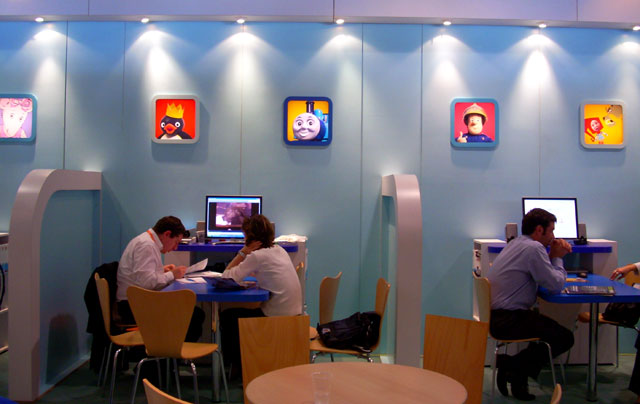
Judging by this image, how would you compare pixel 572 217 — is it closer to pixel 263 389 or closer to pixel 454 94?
pixel 454 94

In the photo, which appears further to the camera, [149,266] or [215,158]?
[215,158]

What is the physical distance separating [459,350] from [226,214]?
2.97 metres

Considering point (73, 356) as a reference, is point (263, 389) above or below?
above

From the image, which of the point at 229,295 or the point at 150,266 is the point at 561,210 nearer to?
the point at 229,295

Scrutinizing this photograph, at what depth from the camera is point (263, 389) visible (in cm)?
235

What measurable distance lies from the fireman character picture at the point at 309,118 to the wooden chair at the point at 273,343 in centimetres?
285

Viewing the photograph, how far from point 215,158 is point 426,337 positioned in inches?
127

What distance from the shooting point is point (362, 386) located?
2404 millimetres

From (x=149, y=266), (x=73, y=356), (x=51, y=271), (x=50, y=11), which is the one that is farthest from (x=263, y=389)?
(x=50, y=11)

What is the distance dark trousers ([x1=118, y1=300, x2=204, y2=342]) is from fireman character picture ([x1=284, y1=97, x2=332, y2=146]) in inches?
75.7

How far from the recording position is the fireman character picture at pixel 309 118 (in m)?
5.73

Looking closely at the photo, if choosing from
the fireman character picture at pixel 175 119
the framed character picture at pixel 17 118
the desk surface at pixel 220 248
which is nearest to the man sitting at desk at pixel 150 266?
the desk surface at pixel 220 248

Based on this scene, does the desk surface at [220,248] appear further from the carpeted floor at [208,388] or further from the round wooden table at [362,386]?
the round wooden table at [362,386]

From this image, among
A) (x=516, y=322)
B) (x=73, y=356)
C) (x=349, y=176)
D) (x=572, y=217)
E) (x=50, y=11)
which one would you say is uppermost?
(x=50, y=11)
